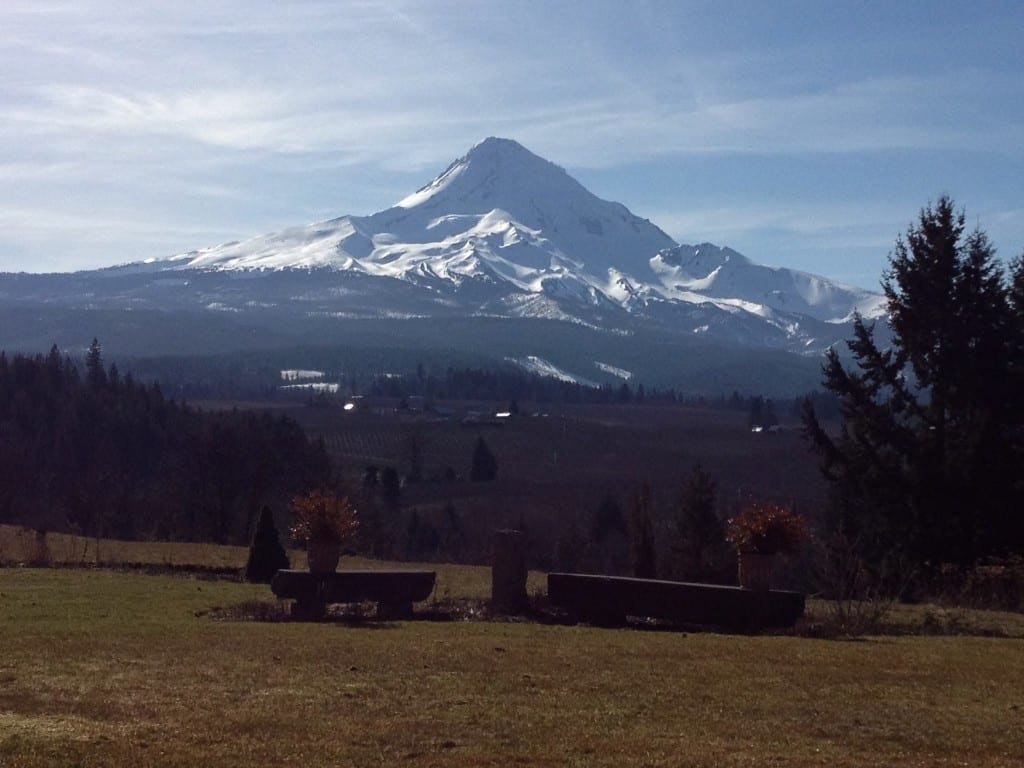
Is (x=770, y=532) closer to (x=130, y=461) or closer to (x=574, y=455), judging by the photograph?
(x=130, y=461)

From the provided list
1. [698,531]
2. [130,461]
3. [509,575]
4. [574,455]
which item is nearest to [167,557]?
[509,575]

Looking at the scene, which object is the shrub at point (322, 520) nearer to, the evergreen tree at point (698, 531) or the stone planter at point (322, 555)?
the stone planter at point (322, 555)

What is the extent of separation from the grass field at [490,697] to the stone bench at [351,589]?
86.3 inches

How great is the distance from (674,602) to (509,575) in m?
2.98

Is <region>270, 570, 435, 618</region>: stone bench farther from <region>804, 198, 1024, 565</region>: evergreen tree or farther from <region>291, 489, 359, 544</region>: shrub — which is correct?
<region>804, 198, 1024, 565</region>: evergreen tree

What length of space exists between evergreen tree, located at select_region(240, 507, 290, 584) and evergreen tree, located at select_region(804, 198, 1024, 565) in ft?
45.4

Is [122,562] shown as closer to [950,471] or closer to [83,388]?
[950,471]

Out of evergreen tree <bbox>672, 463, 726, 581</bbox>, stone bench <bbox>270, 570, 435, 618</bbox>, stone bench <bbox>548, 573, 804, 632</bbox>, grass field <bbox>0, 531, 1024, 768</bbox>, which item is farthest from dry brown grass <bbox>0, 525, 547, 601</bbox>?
evergreen tree <bbox>672, 463, 726, 581</bbox>

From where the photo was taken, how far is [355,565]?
1332 inches

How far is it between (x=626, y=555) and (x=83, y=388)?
55.5 meters

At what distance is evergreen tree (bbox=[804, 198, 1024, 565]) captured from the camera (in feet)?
105

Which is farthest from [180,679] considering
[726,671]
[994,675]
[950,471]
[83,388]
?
[83,388]

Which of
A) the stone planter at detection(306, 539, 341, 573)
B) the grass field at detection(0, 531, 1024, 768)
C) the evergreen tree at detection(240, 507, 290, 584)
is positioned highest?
the stone planter at detection(306, 539, 341, 573)

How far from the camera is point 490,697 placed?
40.3 ft
